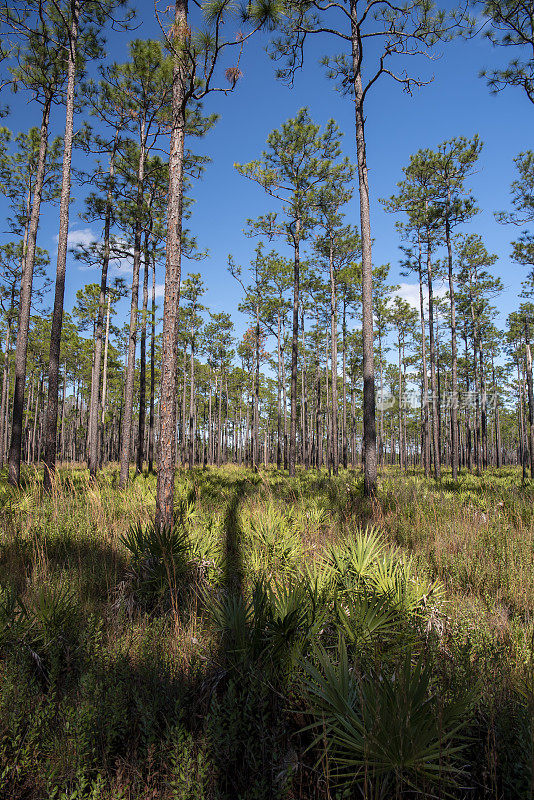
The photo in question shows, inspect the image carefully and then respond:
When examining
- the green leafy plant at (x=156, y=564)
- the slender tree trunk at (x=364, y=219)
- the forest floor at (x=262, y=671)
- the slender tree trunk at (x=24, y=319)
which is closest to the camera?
the forest floor at (x=262, y=671)

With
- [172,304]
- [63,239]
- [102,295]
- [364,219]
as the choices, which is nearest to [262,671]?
[172,304]

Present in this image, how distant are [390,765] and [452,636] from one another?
5.34 ft

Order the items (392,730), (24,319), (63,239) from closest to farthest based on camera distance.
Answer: (392,730), (63,239), (24,319)

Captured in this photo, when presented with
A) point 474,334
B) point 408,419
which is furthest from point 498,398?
point 474,334

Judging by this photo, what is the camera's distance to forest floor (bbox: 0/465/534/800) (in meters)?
1.59

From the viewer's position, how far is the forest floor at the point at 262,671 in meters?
1.59

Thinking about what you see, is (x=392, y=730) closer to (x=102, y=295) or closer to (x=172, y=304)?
(x=172, y=304)

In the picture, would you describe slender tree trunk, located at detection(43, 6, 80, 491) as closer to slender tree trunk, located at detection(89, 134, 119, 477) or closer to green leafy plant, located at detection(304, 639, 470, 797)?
slender tree trunk, located at detection(89, 134, 119, 477)

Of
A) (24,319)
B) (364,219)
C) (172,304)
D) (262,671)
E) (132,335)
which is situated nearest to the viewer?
(262,671)

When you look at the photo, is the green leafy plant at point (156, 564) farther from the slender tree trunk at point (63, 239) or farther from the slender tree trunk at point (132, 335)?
the slender tree trunk at point (132, 335)

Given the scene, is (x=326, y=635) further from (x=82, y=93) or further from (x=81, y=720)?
(x=82, y=93)

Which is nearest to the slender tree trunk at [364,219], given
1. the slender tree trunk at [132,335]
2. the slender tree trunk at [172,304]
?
the slender tree trunk at [172,304]

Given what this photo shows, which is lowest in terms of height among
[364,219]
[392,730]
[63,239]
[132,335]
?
[392,730]

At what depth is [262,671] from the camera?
2203 millimetres
